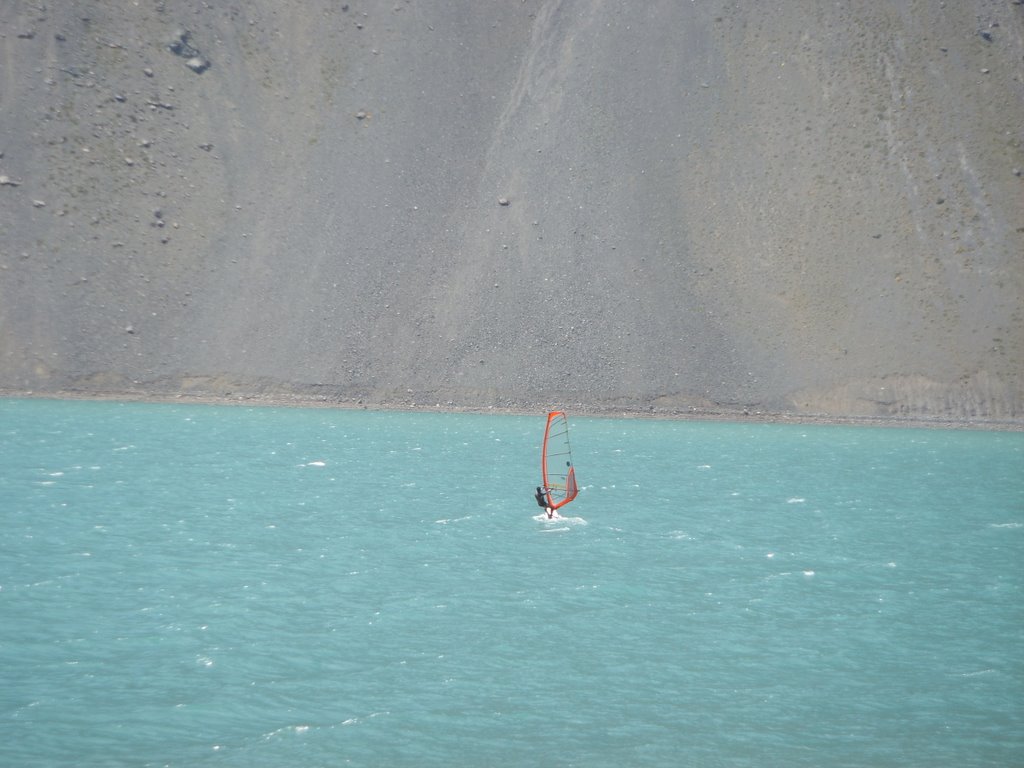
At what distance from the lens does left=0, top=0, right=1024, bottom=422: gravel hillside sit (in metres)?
67.2

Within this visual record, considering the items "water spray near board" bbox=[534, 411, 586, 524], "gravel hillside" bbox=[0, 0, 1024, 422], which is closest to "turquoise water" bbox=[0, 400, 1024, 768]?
"water spray near board" bbox=[534, 411, 586, 524]

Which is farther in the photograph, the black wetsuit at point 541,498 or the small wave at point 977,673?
the black wetsuit at point 541,498

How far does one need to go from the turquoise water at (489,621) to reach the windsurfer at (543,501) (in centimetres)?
68

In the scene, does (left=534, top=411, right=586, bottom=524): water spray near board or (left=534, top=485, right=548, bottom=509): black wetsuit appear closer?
(left=534, top=485, right=548, bottom=509): black wetsuit

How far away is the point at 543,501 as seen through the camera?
30297 millimetres

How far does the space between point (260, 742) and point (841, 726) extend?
25.6ft

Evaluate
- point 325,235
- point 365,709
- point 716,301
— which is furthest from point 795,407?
point 365,709

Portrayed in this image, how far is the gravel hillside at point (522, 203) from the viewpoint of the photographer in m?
67.2

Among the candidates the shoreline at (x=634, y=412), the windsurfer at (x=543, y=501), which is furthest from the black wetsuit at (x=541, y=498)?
the shoreline at (x=634, y=412)

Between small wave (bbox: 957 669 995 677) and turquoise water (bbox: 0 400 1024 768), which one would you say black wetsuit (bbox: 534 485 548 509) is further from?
small wave (bbox: 957 669 995 677)

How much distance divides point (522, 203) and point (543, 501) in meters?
46.6

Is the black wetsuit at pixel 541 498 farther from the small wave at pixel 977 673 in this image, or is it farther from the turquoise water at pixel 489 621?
the small wave at pixel 977 673

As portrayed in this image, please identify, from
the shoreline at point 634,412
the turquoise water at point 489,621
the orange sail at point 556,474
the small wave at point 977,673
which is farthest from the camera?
the shoreline at point 634,412

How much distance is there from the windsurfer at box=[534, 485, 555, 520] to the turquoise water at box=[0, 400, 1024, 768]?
0.68 meters
